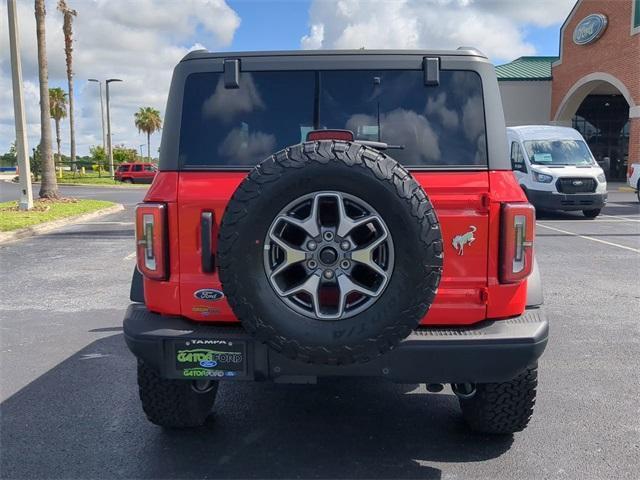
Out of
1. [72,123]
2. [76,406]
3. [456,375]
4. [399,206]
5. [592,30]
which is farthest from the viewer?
[72,123]

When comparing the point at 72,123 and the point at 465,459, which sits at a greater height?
the point at 72,123

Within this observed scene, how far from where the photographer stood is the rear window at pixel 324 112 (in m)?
3.12

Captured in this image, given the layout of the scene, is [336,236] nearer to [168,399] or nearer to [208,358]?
[208,358]

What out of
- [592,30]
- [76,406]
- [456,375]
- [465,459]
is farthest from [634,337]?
[592,30]

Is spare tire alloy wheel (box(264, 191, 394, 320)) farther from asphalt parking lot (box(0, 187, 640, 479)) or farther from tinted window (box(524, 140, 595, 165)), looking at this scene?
tinted window (box(524, 140, 595, 165))

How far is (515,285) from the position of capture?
3004 millimetres

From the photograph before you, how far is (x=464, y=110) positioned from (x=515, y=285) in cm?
94

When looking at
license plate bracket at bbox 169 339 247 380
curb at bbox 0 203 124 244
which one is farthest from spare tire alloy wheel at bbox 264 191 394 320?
curb at bbox 0 203 124 244

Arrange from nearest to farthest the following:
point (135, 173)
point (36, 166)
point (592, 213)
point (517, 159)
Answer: point (592, 213), point (517, 159), point (135, 173), point (36, 166)

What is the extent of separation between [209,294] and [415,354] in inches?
41.5

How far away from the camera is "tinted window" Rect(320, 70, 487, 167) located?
3.10 metres

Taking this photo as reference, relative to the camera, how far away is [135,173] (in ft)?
135

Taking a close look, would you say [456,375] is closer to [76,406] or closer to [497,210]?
[497,210]

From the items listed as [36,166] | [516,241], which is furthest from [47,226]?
[36,166]
